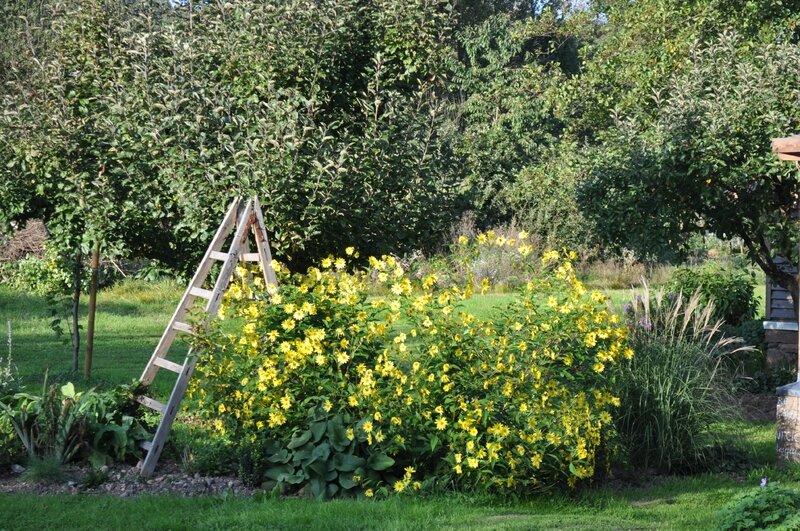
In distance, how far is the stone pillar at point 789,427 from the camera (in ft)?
22.2

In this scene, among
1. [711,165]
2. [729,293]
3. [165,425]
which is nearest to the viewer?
[165,425]

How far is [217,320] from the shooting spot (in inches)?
244

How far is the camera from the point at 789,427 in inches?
267

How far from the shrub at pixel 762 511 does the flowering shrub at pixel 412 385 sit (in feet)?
3.30

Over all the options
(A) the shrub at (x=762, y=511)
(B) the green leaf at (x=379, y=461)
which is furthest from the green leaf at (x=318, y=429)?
(A) the shrub at (x=762, y=511)

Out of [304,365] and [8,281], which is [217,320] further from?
[8,281]

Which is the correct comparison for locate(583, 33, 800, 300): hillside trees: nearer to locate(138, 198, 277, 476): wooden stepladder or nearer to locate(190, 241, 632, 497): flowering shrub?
locate(190, 241, 632, 497): flowering shrub

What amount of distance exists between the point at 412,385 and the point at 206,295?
5.91 ft

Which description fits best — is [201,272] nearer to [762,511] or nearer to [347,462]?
[347,462]

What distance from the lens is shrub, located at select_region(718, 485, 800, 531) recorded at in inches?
172

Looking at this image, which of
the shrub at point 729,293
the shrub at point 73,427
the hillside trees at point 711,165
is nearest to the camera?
the shrub at point 73,427

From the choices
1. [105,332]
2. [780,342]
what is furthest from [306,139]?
[105,332]

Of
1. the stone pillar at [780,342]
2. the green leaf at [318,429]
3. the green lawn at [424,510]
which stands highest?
the stone pillar at [780,342]

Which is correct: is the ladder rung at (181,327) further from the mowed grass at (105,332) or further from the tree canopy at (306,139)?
the mowed grass at (105,332)
